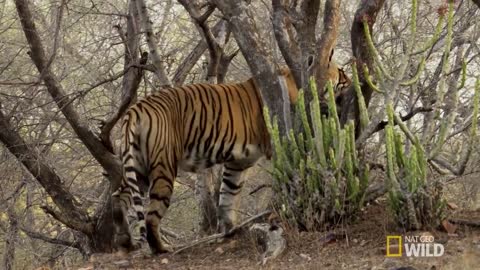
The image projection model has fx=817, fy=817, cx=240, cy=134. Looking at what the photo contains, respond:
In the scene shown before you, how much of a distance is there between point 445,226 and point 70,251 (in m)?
8.59

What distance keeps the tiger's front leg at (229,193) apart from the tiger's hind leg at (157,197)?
1.64 m

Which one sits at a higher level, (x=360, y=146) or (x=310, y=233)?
(x=360, y=146)

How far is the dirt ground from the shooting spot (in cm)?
515

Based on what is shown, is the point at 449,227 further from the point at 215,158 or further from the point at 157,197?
the point at 215,158

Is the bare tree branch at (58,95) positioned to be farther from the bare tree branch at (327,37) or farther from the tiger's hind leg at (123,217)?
the bare tree branch at (327,37)

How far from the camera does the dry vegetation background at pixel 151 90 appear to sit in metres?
6.32

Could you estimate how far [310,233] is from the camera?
20.3 feet

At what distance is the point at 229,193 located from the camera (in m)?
8.80

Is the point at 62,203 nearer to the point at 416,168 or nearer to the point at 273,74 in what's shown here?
the point at 273,74

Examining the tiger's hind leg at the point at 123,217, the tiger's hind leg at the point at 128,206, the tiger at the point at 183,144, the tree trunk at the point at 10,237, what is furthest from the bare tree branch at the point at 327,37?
the tree trunk at the point at 10,237

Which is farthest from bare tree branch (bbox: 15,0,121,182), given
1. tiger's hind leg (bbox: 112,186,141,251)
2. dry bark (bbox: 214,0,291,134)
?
dry bark (bbox: 214,0,291,134)

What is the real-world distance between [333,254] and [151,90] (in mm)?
6696

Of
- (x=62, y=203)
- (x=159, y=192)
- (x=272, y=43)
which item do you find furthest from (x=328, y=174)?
(x=272, y=43)

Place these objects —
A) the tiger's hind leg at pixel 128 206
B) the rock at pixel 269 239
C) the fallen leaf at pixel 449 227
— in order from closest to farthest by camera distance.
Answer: the fallen leaf at pixel 449 227
the rock at pixel 269 239
the tiger's hind leg at pixel 128 206
